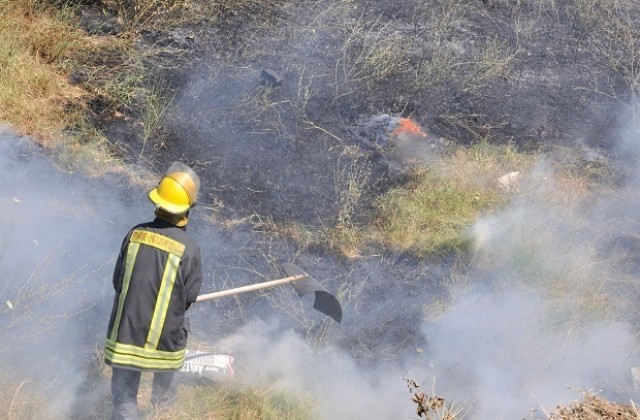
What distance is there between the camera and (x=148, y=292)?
10.4ft

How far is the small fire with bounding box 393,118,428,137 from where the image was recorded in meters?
6.05

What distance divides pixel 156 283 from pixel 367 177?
2.75m

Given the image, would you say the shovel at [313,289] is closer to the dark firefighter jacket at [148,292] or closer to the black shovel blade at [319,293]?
the black shovel blade at [319,293]

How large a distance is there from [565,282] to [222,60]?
3620 millimetres

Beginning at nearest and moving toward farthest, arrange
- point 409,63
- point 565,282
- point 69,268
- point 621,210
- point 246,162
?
point 69,268
point 565,282
point 246,162
point 621,210
point 409,63

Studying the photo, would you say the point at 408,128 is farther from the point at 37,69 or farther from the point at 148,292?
the point at 148,292

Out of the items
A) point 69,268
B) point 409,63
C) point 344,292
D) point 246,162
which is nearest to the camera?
point 69,268

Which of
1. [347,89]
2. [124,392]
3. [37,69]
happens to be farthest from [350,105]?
[124,392]

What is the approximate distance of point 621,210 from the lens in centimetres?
597

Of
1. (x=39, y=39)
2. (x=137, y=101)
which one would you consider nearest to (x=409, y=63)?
(x=137, y=101)

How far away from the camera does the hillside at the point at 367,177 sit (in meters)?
4.42

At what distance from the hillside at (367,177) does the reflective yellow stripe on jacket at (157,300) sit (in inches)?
26.5

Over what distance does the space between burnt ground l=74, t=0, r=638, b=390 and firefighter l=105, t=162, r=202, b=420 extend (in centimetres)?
116

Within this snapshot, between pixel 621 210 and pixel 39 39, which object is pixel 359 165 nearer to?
pixel 621 210
